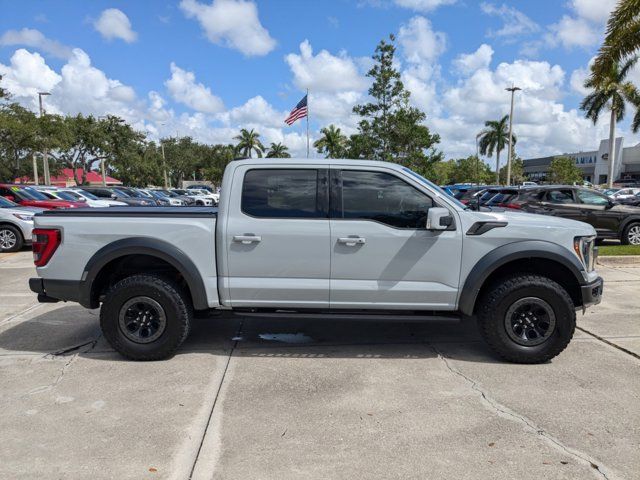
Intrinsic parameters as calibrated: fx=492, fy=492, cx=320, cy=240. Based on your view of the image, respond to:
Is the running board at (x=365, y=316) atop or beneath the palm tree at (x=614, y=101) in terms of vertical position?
beneath

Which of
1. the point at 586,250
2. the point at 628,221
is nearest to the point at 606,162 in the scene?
the point at 628,221

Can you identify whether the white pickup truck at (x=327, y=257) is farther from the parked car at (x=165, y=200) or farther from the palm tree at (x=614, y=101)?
the palm tree at (x=614, y=101)

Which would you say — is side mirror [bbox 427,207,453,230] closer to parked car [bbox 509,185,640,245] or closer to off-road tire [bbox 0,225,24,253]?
parked car [bbox 509,185,640,245]

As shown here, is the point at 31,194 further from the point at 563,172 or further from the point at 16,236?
the point at 563,172

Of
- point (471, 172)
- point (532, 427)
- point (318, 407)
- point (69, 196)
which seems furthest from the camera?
point (471, 172)

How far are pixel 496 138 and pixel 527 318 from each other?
64.0m

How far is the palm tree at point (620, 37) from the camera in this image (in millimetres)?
12391

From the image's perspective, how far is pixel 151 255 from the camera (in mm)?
4484

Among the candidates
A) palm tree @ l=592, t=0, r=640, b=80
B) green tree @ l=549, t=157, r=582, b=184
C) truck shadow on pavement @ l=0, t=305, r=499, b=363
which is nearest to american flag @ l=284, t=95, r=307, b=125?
palm tree @ l=592, t=0, r=640, b=80

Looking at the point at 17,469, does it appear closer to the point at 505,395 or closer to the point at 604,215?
the point at 505,395

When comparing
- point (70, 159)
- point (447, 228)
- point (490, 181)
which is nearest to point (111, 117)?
point (70, 159)

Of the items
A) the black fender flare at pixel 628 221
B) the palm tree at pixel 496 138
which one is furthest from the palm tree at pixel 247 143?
the black fender flare at pixel 628 221

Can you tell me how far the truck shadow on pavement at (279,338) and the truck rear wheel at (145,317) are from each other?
0.29 meters

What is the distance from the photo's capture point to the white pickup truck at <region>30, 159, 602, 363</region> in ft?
14.4
